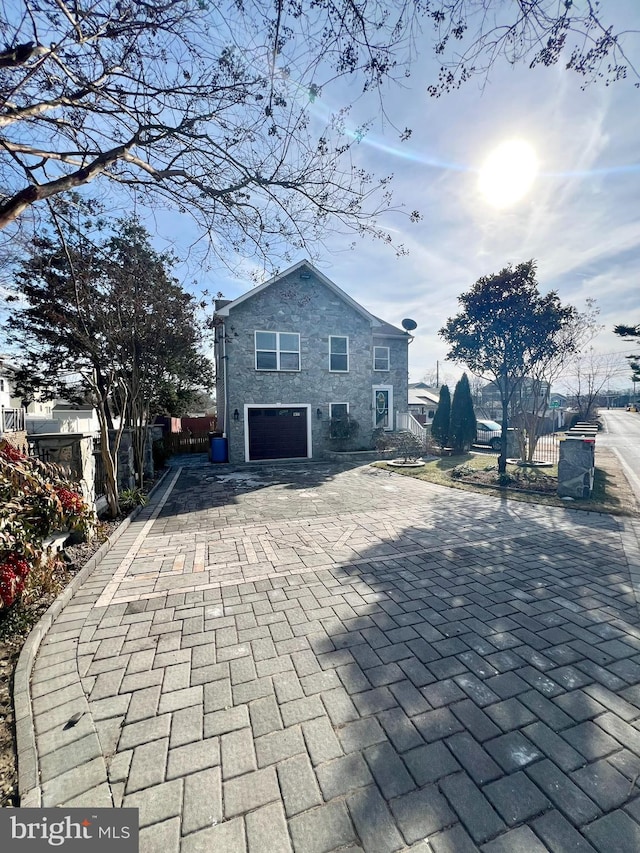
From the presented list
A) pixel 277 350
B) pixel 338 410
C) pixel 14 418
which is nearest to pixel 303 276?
pixel 277 350

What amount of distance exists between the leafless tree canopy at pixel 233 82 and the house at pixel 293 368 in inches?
353

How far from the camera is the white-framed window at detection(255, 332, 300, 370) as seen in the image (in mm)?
14539

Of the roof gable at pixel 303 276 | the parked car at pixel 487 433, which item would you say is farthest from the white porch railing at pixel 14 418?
the parked car at pixel 487 433

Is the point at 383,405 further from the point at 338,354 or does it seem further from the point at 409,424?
the point at 338,354

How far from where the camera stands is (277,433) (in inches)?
588

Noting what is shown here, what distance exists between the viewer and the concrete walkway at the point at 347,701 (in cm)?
161

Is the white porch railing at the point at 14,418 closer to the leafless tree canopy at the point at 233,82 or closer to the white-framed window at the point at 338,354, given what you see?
the white-framed window at the point at 338,354

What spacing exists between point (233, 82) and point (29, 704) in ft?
19.7

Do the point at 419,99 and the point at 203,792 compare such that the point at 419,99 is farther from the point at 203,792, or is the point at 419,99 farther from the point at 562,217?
the point at 203,792

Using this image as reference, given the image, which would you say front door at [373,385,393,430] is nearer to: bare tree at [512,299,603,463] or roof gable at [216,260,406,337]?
roof gable at [216,260,406,337]

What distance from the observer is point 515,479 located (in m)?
9.51

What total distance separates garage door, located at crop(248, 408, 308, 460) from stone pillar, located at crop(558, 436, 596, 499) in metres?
9.70

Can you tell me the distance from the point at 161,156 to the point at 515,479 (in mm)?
10194

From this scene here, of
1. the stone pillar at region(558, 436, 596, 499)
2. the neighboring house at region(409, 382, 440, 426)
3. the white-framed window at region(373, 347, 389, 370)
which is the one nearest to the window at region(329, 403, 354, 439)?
the white-framed window at region(373, 347, 389, 370)
